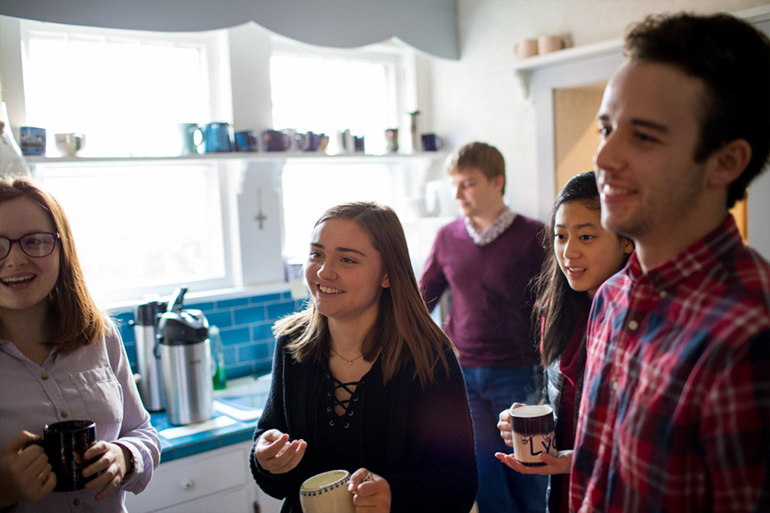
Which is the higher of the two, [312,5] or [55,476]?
[312,5]

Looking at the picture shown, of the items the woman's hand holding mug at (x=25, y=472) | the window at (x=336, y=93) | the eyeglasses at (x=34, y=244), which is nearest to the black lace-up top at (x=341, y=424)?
the woman's hand holding mug at (x=25, y=472)

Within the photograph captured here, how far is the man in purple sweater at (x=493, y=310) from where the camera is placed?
2600mm

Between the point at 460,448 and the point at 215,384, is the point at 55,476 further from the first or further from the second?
the point at 215,384

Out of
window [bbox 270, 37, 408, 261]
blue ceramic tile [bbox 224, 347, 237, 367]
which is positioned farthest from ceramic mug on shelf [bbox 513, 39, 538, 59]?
blue ceramic tile [bbox 224, 347, 237, 367]

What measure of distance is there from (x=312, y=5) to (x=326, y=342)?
2161 millimetres

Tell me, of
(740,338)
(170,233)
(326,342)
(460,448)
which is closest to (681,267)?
(740,338)

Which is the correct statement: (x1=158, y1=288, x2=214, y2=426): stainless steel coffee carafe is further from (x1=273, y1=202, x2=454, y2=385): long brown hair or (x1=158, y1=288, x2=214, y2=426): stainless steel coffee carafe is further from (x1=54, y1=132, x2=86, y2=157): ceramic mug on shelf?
(x1=273, y1=202, x2=454, y2=385): long brown hair

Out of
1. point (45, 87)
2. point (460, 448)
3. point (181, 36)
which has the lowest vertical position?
point (460, 448)

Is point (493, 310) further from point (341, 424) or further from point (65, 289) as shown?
point (65, 289)

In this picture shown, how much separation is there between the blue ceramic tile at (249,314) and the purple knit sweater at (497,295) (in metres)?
0.98

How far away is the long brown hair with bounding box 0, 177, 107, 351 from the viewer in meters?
1.49

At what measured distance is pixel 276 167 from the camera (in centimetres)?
322

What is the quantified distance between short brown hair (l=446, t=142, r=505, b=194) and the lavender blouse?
164 cm

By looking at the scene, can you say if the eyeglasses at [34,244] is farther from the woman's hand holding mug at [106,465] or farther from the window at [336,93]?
the window at [336,93]
